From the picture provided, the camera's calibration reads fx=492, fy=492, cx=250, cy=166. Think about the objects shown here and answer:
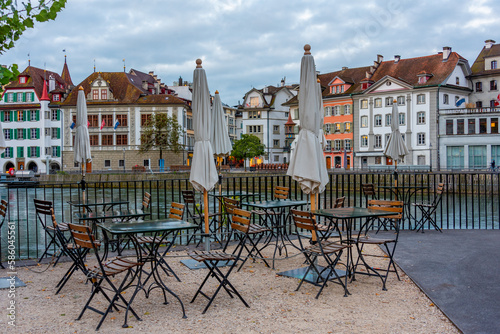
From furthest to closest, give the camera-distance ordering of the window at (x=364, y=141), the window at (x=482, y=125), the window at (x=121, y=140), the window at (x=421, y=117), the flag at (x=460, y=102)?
the window at (x=121, y=140) → the window at (x=364, y=141) → the flag at (x=460, y=102) → the window at (x=421, y=117) → the window at (x=482, y=125)

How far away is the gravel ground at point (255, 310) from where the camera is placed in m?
5.14

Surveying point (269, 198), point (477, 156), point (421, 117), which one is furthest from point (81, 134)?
point (421, 117)

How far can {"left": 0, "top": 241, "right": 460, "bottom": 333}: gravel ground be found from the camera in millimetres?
5141

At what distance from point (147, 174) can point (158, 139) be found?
31.1ft

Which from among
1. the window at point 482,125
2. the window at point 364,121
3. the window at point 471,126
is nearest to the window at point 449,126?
the window at point 471,126

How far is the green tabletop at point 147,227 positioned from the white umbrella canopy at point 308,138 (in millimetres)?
2042

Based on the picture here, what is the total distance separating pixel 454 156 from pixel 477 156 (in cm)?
239

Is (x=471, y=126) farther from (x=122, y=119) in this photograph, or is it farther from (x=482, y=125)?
(x=122, y=119)

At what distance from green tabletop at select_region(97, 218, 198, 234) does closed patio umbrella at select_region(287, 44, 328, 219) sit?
6.70 feet

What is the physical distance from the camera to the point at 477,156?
50906 millimetres

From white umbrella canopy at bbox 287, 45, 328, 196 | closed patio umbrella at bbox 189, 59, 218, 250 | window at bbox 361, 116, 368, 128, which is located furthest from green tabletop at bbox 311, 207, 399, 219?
window at bbox 361, 116, 368, 128

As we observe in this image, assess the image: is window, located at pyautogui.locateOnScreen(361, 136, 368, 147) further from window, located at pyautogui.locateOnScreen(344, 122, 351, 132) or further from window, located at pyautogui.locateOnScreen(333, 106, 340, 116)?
window, located at pyautogui.locateOnScreen(333, 106, 340, 116)

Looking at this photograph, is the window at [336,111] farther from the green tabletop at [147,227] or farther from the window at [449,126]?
the green tabletop at [147,227]

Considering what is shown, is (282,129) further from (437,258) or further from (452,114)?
(437,258)
